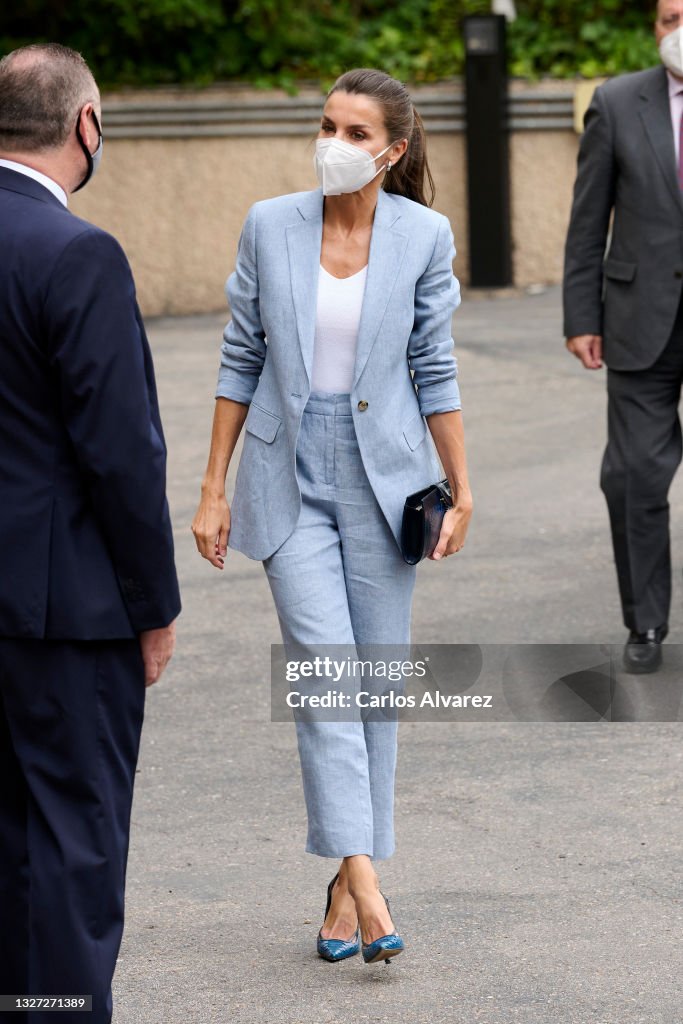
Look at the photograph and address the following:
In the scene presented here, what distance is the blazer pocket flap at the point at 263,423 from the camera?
4.02 m

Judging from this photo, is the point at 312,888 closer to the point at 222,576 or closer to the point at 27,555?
the point at 27,555

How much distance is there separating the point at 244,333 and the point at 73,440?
114 cm

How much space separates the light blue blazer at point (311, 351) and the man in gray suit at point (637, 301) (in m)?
1.94

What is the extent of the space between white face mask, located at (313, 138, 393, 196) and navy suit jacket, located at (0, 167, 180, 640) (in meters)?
0.99

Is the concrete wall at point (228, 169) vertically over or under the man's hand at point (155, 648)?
under

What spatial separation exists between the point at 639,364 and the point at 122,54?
1127 cm

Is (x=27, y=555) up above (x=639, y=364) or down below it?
above

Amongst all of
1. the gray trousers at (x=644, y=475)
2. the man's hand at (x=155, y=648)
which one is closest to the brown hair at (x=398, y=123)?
the man's hand at (x=155, y=648)

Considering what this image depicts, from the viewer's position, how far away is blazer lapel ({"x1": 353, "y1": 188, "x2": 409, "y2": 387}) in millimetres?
3961

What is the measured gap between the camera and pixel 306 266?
13.1 ft

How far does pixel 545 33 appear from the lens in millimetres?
16031

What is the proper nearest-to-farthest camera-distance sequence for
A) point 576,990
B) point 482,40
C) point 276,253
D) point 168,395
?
point 576,990 → point 276,253 → point 168,395 → point 482,40

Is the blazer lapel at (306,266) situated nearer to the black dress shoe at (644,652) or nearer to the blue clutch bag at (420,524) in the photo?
the blue clutch bag at (420,524)

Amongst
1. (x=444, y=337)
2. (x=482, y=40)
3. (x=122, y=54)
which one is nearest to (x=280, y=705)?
(x=444, y=337)
